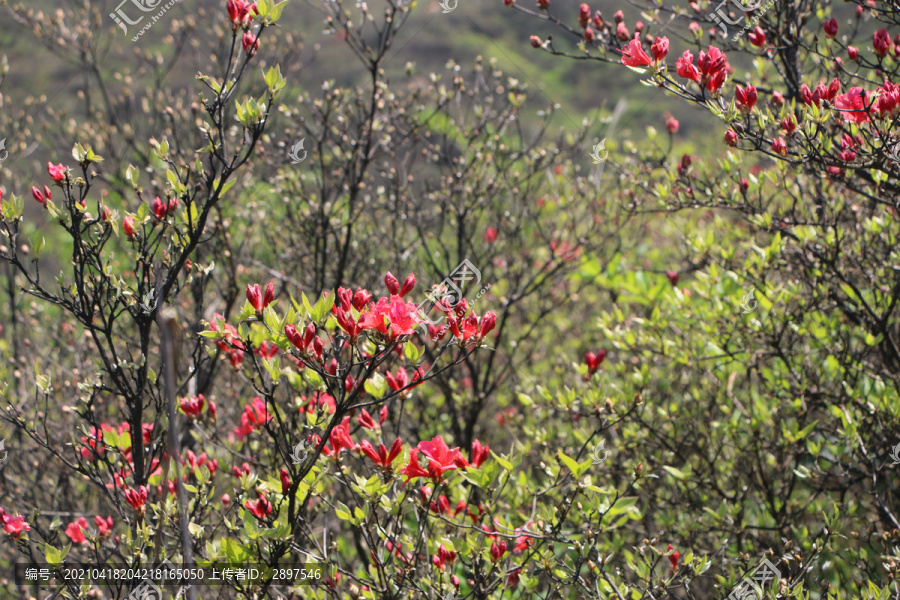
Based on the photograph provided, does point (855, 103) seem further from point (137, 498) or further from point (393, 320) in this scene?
point (137, 498)

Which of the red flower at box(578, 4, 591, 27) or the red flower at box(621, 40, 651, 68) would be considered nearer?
the red flower at box(621, 40, 651, 68)

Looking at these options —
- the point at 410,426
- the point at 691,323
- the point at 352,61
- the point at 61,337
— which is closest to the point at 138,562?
the point at 410,426

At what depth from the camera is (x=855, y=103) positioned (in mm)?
1844

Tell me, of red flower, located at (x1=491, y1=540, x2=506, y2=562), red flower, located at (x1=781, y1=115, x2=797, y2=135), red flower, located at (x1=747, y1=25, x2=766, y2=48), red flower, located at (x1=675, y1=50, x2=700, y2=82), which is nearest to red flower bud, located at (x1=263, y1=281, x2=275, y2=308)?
red flower, located at (x1=491, y1=540, x2=506, y2=562)

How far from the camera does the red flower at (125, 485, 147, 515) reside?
186cm

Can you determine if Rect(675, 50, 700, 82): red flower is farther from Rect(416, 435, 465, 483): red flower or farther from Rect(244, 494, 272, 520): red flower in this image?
Rect(244, 494, 272, 520): red flower

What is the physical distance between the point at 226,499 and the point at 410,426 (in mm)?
1612

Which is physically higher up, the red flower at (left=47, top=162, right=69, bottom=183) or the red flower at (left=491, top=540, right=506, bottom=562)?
the red flower at (left=47, top=162, right=69, bottom=183)

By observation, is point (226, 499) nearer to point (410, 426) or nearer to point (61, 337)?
point (410, 426)

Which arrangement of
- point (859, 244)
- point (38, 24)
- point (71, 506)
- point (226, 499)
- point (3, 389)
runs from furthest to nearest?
1. point (38, 24)
2. point (71, 506)
3. point (859, 244)
4. point (226, 499)
5. point (3, 389)

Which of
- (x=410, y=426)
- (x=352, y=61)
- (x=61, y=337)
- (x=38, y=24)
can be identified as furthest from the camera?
(x=352, y=61)

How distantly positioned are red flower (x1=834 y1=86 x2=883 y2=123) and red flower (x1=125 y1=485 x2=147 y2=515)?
2459mm

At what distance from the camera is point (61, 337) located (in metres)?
→ 4.70

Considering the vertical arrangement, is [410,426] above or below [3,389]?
below
